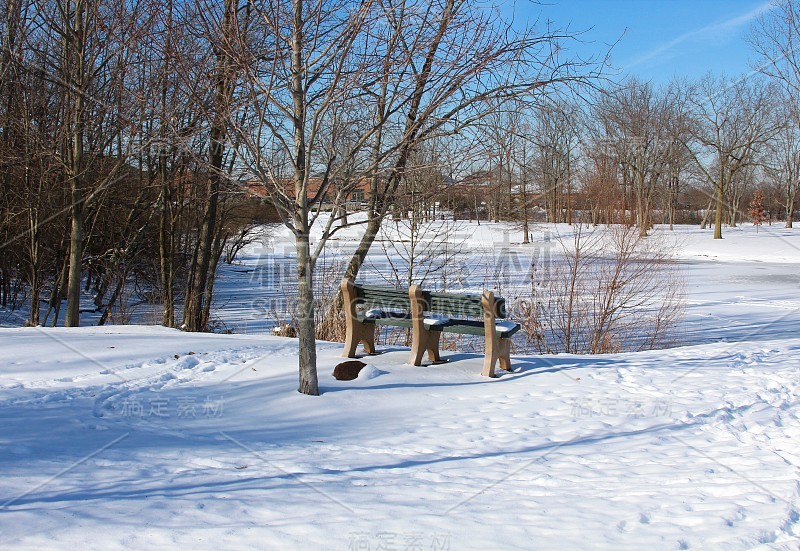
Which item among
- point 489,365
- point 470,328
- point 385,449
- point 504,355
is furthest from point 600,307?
point 385,449

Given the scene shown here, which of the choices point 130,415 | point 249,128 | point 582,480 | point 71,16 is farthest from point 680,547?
point 71,16

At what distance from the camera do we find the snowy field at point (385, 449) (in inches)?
139

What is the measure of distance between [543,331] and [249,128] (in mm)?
7348

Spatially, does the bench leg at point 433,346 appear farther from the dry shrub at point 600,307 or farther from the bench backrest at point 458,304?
the dry shrub at point 600,307

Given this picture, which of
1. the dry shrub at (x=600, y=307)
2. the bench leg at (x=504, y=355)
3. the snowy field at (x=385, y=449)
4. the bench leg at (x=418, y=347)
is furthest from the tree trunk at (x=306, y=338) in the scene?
A: the dry shrub at (x=600, y=307)

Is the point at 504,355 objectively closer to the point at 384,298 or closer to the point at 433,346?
the point at 433,346

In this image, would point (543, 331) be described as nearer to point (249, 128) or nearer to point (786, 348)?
point (786, 348)

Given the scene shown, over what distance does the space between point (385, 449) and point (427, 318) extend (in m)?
2.87

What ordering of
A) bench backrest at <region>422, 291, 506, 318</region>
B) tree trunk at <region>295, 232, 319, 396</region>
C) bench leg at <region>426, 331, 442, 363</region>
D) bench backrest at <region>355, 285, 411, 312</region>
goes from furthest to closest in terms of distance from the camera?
1. bench backrest at <region>355, 285, 411, 312</region>
2. bench leg at <region>426, 331, 442, 363</region>
3. bench backrest at <region>422, 291, 506, 318</region>
4. tree trunk at <region>295, 232, 319, 396</region>

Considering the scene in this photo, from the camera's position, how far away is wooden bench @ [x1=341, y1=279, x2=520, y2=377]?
734 cm

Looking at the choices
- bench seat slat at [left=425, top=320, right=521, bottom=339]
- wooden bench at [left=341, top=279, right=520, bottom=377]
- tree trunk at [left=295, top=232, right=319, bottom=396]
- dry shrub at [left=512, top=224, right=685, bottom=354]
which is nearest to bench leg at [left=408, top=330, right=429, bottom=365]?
wooden bench at [left=341, top=279, right=520, bottom=377]

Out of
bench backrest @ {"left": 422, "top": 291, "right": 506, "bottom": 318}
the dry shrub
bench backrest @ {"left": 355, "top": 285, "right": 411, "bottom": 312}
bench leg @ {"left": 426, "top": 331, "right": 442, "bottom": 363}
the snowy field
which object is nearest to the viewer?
the snowy field

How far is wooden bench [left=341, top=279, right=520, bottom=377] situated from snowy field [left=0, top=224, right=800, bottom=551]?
0.27 m

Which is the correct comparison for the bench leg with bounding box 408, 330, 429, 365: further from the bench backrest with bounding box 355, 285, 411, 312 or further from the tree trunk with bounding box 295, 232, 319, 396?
the tree trunk with bounding box 295, 232, 319, 396
